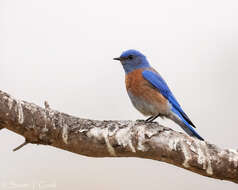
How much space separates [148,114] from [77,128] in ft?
6.39

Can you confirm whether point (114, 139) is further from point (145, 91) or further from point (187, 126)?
point (145, 91)

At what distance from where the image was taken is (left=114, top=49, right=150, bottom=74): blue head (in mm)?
5926

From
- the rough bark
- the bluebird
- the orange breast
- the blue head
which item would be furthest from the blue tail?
the rough bark

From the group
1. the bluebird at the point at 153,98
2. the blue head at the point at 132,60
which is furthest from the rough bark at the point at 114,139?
the blue head at the point at 132,60

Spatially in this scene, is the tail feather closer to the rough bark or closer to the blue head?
the blue head

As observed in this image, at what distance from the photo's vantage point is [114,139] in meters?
3.62

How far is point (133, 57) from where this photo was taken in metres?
6.01

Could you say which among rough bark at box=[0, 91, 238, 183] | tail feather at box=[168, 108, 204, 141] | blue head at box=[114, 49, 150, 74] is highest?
blue head at box=[114, 49, 150, 74]

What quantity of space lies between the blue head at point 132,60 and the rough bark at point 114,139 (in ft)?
7.42

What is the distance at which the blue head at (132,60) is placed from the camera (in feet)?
19.4

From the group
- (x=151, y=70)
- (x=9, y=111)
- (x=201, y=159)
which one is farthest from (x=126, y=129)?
(x=151, y=70)

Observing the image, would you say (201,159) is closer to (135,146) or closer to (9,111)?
(135,146)

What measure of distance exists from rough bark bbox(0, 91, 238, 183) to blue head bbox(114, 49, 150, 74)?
226 centimetres

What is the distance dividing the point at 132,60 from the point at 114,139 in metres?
2.56
